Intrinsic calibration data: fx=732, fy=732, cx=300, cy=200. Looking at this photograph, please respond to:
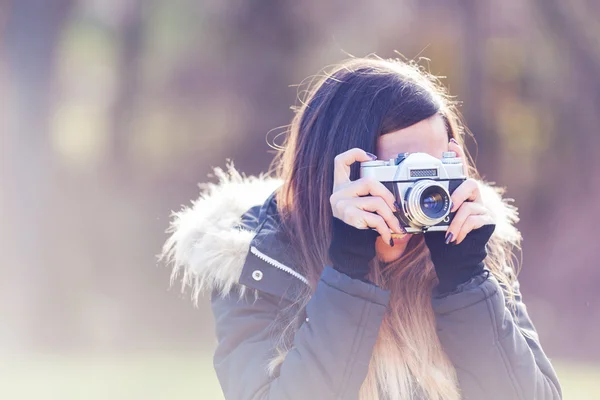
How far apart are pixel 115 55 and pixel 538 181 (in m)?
4.78

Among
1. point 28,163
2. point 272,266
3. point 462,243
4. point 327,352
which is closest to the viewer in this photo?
point 327,352

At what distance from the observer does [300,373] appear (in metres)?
1.45

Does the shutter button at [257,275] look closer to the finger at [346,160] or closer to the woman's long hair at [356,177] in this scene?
the woman's long hair at [356,177]

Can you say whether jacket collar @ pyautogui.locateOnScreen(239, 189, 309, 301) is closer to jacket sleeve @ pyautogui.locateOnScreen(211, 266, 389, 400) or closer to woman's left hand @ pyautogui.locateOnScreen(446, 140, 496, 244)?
jacket sleeve @ pyautogui.locateOnScreen(211, 266, 389, 400)

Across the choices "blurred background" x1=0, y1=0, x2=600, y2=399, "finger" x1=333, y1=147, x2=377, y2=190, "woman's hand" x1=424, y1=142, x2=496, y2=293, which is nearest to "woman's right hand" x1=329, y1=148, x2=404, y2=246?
"finger" x1=333, y1=147, x2=377, y2=190

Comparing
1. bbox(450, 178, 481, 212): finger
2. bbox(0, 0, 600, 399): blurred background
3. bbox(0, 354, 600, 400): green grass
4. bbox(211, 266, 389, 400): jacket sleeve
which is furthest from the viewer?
bbox(0, 0, 600, 399): blurred background

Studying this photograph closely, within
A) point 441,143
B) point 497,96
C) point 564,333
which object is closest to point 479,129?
point 497,96

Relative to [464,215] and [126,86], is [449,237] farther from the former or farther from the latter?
[126,86]

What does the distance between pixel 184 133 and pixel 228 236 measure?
6606 mm

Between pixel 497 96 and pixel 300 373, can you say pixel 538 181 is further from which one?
pixel 300 373

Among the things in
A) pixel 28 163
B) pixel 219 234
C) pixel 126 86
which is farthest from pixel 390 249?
pixel 126 86

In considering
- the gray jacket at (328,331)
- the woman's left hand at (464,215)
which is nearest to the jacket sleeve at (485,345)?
the gray jacket at (328,331)

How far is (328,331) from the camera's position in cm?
146

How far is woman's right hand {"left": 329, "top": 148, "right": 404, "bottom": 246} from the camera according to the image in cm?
151
